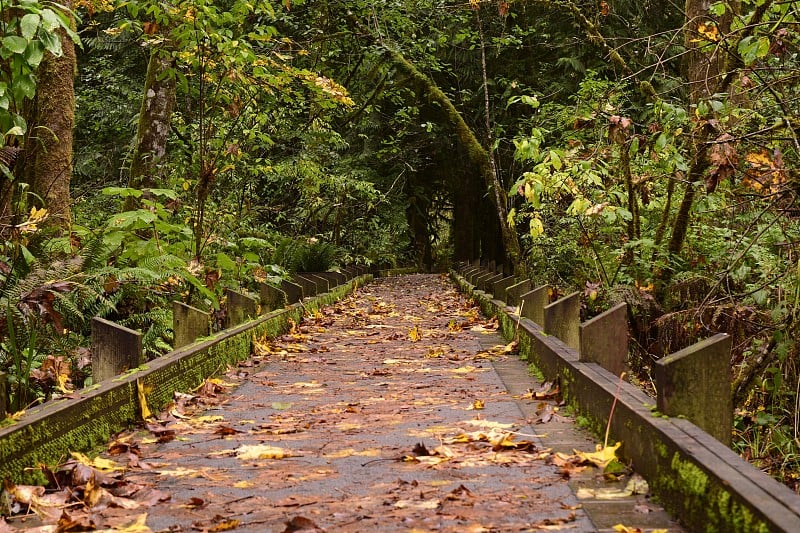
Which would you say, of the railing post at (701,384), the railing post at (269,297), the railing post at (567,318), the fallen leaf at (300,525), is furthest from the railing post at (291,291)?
the fallen leaf at (300,525)

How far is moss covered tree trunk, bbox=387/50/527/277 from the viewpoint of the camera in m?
17.8

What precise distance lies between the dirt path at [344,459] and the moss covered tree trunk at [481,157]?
8.47m

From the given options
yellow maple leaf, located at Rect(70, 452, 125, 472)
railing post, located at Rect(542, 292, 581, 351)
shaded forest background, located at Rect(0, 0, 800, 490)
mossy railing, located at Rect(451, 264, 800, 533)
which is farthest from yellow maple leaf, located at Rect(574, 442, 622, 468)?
railing post, located at Rect(542, 292, 581, 351)

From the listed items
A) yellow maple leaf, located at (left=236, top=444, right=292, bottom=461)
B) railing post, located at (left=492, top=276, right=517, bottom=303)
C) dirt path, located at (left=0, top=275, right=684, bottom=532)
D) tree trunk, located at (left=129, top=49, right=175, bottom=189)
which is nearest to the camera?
dirt path, located at (left=0, top=275, right=684, bottom=532)

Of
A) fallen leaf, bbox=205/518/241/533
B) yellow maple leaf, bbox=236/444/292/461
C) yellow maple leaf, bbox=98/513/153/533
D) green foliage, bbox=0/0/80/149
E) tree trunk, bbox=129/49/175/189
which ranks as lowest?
yellow maple leaf, bbox=236/444/292/461

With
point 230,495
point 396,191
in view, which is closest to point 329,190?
point 396,191

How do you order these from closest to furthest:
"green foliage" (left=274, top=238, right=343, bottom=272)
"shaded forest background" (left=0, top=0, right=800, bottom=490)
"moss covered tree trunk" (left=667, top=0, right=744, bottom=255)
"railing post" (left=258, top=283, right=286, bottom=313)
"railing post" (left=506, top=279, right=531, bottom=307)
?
"shaded forest background" (left=0, top=0, right=800, bottom=490), "moss covered tree trunk" (left=667, top=0, right=744, bottom=255), "railing post" (left=506, top=279, right=531, bottom=307), "railing post" (left=258, top=283, right=286, bottom=313), "green foliage" (left=274, top=238, right=343, bottom=272)

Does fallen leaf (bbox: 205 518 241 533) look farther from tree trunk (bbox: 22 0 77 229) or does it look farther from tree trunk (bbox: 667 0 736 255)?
tree trunk (bbox: 22 0 77 229)

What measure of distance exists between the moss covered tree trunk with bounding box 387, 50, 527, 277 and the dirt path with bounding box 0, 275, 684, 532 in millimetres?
8474

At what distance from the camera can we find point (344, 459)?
4.93m

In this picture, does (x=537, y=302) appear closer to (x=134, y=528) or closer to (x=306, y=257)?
(x=134, y=528)

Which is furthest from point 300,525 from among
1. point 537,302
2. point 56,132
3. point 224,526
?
point 56,132

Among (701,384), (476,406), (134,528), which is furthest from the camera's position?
(476,406)

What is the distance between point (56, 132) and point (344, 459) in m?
5.85
